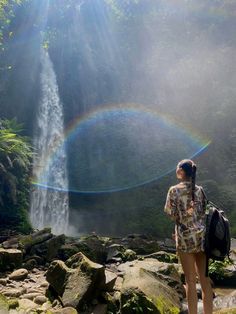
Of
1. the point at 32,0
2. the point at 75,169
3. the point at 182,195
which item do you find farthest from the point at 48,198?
the point at 182,195

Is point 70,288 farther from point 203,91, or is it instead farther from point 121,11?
point 121,11

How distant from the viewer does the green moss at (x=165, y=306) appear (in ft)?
15.1

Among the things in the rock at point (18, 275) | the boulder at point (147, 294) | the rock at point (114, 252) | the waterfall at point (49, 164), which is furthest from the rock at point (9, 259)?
the waterfall at point (49, 164)

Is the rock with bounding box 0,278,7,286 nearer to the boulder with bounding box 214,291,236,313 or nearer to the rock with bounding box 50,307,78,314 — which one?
the rock with bounding box 50,307,78,314

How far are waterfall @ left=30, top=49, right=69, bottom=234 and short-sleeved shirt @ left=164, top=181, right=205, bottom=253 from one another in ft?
45.6

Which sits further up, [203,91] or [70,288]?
[203,91]

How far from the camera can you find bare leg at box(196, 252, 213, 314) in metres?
3.98

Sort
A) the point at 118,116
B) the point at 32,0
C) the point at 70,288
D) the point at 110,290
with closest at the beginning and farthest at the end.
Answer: the point at 70,288
the point at 110,290
the point at 32,0
the point at 118,116

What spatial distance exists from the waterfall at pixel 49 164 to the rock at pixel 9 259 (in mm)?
9993

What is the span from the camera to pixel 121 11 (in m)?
28.0

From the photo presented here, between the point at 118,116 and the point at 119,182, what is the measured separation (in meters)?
5.22

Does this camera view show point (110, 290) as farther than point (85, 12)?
No

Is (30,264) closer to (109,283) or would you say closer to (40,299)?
(40,299)

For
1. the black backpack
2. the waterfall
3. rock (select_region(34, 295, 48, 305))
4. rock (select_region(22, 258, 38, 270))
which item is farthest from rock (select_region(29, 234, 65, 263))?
the waterfall
